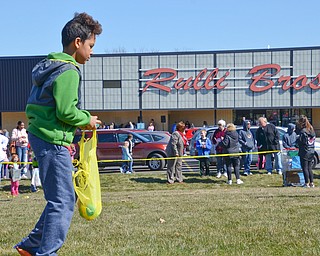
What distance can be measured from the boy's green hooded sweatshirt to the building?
150 ft

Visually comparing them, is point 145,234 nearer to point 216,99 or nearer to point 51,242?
point 51,242

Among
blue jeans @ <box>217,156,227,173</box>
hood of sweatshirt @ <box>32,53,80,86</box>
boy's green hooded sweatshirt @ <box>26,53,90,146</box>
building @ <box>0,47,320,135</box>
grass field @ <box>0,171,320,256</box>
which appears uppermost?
building @ <box>0,47,320,135</box>

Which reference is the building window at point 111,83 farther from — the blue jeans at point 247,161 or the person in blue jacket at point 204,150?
the blue jeans at point 247,161

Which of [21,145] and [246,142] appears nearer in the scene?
[21,145]

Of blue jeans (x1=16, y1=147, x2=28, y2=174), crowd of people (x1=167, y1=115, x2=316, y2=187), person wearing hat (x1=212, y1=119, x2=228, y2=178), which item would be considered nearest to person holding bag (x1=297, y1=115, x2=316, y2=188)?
Result: crowd of people (x1=167, y1=115, x2=316, y2=187)

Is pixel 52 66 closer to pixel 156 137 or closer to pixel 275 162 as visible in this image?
pixel 275 162

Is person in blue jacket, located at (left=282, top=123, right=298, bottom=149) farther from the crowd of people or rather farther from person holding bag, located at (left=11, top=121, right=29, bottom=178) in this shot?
person holding bag, located at (left=11, top=121, right=29, bottom=178)

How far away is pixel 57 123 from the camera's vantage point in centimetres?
434

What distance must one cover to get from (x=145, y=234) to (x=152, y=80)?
44.7 metres

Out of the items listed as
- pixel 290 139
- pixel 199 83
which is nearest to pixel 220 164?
pixel 290 139

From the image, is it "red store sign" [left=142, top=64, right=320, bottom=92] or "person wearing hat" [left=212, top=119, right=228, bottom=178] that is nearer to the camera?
"person wearing hat" [left=212, top=119, right=228, bottom=178]

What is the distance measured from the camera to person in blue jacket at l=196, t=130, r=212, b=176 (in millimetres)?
18511

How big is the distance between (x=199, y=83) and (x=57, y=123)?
46.1 m

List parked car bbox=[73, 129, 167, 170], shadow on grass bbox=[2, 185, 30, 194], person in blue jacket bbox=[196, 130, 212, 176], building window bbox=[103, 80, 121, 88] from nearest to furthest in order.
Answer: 1. shadow on grass bbox=[2, 185, 30, 194]
2. person in blue jacket bbox=[196, 130, 212, 176]
3. parked car bbox=[73, 129, 167, 170]
4. building window bbox=[103, 80, 121, 88]
